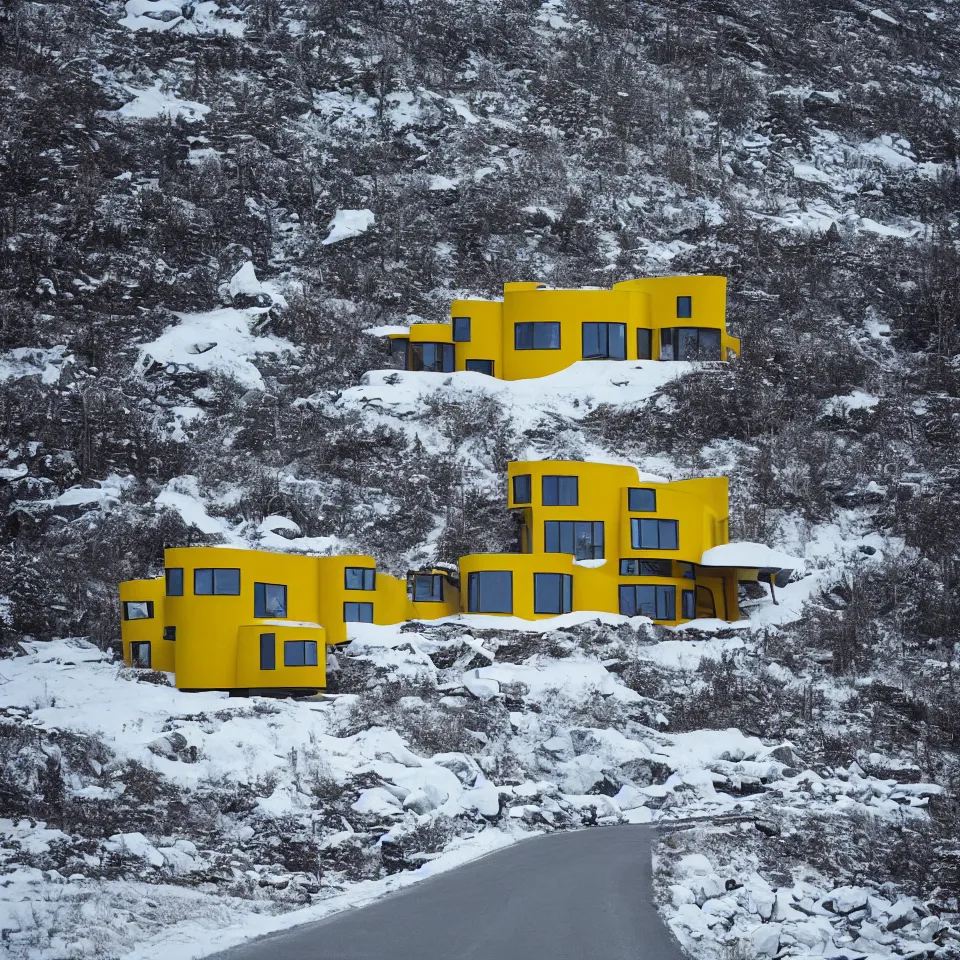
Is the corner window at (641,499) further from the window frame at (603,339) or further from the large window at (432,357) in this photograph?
the large window at (432,357)

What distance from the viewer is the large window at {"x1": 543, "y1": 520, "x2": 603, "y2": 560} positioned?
57.0 metres

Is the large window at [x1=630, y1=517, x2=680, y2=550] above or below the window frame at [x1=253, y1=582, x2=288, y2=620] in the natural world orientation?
above

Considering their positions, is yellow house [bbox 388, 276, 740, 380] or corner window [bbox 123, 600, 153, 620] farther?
yellow house [bbox 388, 276, 740, 380]

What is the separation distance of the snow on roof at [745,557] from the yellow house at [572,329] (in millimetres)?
18343

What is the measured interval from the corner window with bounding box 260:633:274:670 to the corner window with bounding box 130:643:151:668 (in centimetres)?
560

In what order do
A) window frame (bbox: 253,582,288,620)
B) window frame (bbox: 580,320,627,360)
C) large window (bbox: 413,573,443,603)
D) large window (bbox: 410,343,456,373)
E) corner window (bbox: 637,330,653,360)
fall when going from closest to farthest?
window frame (bbox: 253,582,288,620) < large window (bbox: 413,573,443,603) < window frame (bbox: 580,320,627,360) < large window (bbox: 410,343,456,373) < corner window (bbox: 637,330,653,360)

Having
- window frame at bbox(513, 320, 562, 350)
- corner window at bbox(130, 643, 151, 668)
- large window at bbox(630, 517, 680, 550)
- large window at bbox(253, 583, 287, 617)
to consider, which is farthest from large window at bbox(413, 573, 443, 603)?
window frame at bbox(513, 320, 562, 350)

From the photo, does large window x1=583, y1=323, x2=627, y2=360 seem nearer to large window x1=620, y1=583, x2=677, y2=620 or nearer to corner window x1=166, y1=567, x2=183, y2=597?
large window x1=620, y1=583, x2=677, y2=620

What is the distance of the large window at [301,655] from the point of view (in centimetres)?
4847

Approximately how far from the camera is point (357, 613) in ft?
174

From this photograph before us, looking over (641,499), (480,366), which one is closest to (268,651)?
(641,499)

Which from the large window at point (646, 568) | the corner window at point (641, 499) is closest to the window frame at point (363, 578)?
the large window at point (646, 568)

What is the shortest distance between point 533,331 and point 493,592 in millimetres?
20822

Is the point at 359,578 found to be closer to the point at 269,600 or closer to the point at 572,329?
the point at 269,600
